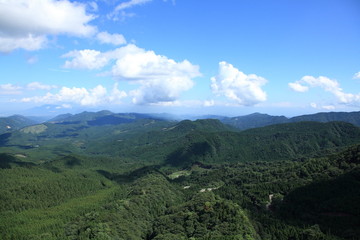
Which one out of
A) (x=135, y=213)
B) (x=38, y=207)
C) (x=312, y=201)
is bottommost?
(x=38, y=207)

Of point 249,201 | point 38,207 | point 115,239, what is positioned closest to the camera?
point 115,239

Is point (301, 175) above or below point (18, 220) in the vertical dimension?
above

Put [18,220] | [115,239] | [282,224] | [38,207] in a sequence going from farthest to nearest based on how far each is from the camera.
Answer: [38,207]
[18,220]
[282,224]
[115,239]

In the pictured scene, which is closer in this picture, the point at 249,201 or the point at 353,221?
the point at 353,221

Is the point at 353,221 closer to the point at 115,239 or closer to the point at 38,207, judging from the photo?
the point at 115,239

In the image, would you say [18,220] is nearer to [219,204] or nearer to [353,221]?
[219,204]

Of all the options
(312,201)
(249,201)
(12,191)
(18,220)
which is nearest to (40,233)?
(18,220)

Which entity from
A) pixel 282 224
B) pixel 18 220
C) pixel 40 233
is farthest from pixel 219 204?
pixel 18 220

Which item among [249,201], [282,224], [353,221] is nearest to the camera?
[353,221]

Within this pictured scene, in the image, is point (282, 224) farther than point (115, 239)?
Yes
